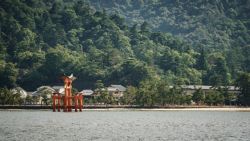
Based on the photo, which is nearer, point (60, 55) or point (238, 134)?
point (238, 134)

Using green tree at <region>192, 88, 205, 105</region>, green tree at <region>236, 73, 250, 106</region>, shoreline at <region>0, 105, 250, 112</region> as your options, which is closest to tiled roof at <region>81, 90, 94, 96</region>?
shoreline at <region>0, 105, 250, 112</region>

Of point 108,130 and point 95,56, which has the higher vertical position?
point 95,56

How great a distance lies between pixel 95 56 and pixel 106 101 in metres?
50.7

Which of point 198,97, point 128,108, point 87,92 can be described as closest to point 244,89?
point 198,97

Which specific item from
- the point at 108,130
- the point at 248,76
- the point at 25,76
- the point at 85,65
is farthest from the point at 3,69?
the point at 108,130

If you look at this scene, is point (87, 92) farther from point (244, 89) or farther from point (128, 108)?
point (244, 89)

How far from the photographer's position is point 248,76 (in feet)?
480

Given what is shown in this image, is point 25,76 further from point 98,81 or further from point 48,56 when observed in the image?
point 98,81

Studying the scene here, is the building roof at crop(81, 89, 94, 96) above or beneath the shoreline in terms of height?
above

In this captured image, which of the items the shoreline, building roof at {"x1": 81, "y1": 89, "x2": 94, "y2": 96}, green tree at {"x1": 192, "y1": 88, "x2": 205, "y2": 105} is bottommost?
the shoreline

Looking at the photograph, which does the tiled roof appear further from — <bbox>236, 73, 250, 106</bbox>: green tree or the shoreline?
<bbox>236, 73, 250, 106</bbox>: green tree

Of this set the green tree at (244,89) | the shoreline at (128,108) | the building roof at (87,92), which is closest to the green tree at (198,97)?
the shoreline at (128,108)

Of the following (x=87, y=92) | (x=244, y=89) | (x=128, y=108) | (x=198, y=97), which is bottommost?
(x=128, y=108)

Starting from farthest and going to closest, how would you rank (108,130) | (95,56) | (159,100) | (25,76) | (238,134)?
(95,56) → (25,76) → (159,100) → (108,130) → (238,134)
